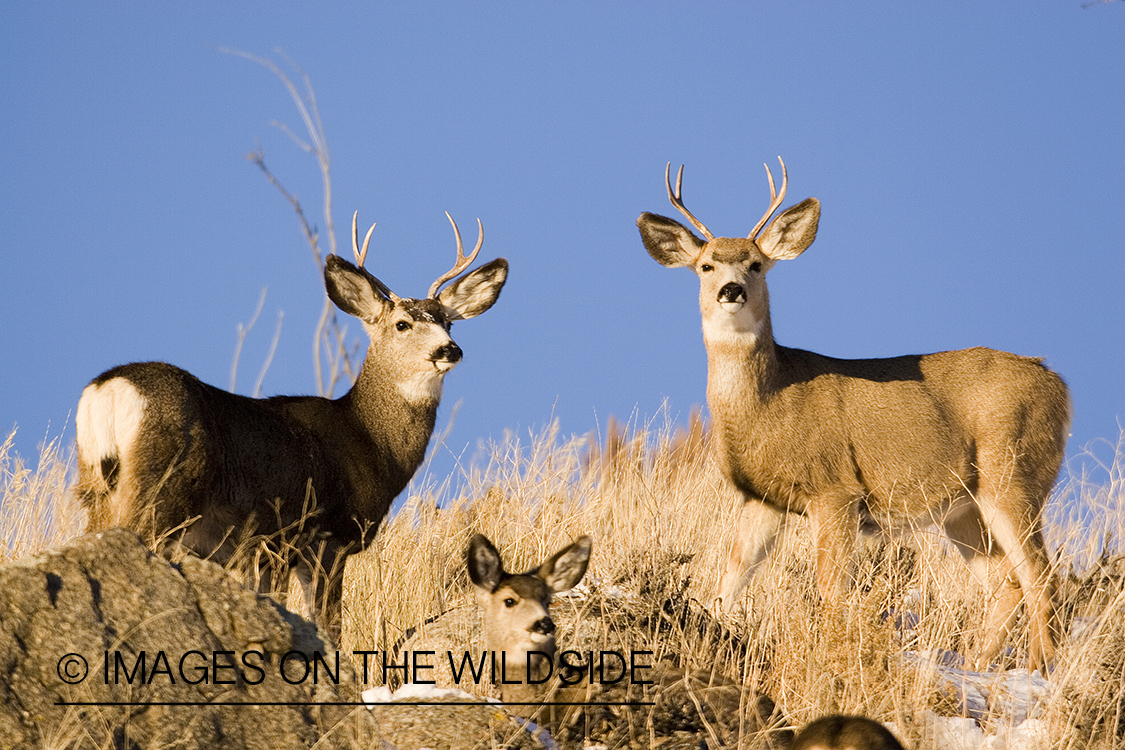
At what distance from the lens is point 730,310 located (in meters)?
8.45

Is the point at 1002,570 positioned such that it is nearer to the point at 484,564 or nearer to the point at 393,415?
the point at 393,415

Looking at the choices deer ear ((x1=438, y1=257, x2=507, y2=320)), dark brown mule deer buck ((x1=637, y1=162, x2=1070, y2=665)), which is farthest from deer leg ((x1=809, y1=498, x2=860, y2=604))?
deer ear ((x1=438, y1=257, x2=507, y2=320))

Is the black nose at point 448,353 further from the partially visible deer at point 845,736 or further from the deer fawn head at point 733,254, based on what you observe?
the partially visible deer at point 845,736

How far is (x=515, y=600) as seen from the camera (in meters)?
5.51

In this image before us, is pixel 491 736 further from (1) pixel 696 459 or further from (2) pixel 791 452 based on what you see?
(1) pixel 696 459

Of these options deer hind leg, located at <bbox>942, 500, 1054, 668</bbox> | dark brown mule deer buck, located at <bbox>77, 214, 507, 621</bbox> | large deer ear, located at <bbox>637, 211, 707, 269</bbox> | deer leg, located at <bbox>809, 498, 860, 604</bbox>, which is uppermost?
large deer ear, located at <bbox>637, 211, 707, 269</bbox>

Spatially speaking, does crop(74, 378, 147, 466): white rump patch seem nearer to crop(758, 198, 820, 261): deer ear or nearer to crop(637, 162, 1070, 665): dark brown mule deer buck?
crop(637, 162, 1070, 665): dark brown mule deer buck

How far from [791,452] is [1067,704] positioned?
2702 millimetres

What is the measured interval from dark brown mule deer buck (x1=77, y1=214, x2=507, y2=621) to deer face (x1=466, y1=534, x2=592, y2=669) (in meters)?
1.51

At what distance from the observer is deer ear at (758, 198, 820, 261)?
9.05 m

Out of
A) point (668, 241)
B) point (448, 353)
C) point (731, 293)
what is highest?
point (668, 241)

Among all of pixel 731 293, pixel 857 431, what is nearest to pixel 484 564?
pixel 731 293

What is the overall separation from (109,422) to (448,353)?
211 centimetres

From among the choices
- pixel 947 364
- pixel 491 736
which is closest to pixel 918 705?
pixel 491 736
